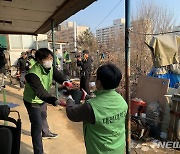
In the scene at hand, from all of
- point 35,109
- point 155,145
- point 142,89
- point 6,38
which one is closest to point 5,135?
point 35,109

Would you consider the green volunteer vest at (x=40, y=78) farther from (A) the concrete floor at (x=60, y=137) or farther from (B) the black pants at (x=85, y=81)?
(B) the black pants at (x=85, y=81)

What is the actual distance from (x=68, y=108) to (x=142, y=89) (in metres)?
3.74

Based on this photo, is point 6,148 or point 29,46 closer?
point 6,148

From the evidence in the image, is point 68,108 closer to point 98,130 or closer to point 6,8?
point 98,130

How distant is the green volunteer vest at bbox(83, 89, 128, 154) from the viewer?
159 cm

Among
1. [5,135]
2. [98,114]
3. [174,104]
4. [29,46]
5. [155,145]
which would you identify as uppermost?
[29,46]

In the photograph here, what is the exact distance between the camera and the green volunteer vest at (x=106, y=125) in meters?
1.59

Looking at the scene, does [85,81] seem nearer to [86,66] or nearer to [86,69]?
[86,69]

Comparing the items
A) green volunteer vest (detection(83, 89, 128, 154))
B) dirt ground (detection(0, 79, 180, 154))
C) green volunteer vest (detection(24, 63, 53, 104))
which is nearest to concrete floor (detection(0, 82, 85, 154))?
dirt ground (detection(0, 79, 180, 154))

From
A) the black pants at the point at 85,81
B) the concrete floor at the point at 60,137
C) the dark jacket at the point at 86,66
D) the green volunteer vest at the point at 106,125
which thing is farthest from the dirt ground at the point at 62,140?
the dark jacket at the point at 86,66

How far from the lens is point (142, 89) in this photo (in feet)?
16.8

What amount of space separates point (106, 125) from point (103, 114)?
0.11 meters

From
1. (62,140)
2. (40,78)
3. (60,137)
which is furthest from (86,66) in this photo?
(40,78)

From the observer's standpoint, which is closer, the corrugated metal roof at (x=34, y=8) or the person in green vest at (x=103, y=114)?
the person in green vest at (x=103, y=114)
